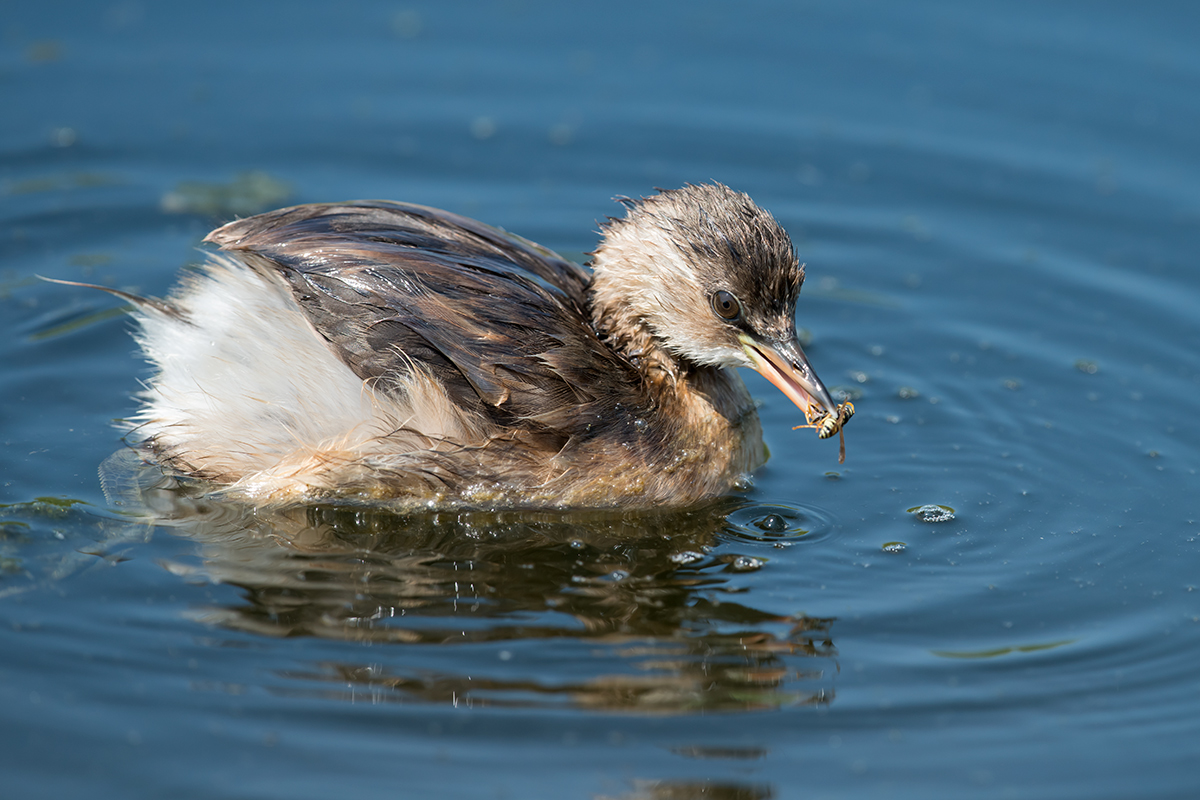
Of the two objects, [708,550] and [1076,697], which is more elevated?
[708,550]

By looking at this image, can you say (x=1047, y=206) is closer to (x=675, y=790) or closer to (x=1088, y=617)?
(x=1088, y=617)

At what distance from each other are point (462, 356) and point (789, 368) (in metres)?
1.58

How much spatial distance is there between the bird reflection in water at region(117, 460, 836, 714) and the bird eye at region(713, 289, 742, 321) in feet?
3.16

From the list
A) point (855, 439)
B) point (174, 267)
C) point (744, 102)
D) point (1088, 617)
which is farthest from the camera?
point (744, 102)

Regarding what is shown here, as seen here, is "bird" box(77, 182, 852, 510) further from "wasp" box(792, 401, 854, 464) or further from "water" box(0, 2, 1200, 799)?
"water" box(0, 2, 1200, 799)

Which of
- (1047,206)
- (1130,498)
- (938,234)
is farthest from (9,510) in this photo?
(1047,206)

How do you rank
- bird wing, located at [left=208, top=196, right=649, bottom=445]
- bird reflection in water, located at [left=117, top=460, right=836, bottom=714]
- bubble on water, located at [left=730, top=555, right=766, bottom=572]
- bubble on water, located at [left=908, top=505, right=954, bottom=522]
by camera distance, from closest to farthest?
bird reflection in water, located at [left=117, top=460, right=836, bottom=714]
bird wing, located at [left=208, top=196, right=649, bottom=445]
bubble on water, located at [left=730, top=555, right=766, bottom=572]
bubble on water, located at [left=908, top=505, right=954, bottom=522]

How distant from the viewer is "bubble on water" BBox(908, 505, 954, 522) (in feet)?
21.2

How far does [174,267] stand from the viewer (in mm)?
8391

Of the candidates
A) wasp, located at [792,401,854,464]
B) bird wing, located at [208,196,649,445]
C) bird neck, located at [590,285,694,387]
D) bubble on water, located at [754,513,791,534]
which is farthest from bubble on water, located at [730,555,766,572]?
bird neck, located at [590,285,694,387]

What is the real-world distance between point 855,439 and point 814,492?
628mm

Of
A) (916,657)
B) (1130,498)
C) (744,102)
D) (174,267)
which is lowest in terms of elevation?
(916,657)

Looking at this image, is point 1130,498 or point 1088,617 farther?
point 1130,498

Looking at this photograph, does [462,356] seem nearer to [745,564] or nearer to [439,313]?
[439,313]
